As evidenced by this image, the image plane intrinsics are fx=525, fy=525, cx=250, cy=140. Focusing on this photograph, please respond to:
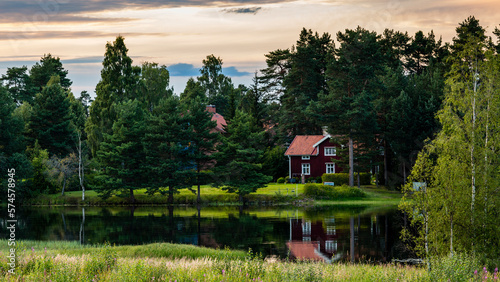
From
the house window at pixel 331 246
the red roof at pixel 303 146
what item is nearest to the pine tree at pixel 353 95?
the red roof at pixel 303 146

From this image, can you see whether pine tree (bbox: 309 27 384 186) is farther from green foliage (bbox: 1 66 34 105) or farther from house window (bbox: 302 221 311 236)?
green foliage (bbox: 1 66 34 105)

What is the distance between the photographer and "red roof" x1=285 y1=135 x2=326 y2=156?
244 feet

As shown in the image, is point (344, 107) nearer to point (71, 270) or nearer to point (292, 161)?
point (292, 161)

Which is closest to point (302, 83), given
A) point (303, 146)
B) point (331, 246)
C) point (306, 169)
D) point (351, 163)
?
point (303, 146)

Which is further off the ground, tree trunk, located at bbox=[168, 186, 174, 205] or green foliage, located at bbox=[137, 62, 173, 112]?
green foliage, located at bbox=[137, 62, 173, 112]

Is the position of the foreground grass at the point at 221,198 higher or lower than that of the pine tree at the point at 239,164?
lower

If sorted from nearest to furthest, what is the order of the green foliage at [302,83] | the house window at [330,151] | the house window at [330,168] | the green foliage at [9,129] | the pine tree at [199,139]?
the pine tree at [199,139] → the green foliage at [9,129] → the house window at [330,151] → the house window at [330,168] → the green foliage at [302,83]

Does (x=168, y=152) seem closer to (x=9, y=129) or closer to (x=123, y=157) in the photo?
(x=123, y=157)

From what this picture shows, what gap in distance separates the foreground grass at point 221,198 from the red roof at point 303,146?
10309mm

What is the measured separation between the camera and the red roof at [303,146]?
74312 mm

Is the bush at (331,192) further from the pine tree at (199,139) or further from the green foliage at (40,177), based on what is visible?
the green foliage at (40,177)

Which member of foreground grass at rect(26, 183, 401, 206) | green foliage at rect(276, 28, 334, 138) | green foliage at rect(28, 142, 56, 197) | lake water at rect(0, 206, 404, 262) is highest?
green foliage at rect(276, 28, 334, 138)

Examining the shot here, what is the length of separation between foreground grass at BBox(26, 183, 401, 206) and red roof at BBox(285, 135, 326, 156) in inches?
406

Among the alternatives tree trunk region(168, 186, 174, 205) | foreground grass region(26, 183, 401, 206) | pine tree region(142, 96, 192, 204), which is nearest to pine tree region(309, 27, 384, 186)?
foreground grass region(26, 183, 401, 206)
